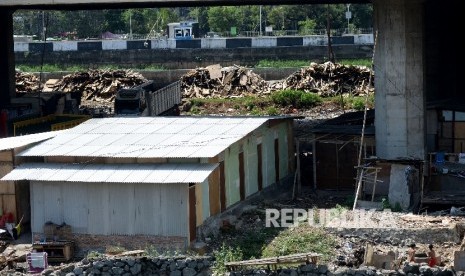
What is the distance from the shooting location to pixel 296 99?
5756 centimetres

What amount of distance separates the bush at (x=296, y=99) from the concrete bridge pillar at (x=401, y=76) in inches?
773

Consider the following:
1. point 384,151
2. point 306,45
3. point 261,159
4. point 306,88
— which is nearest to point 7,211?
point 261,159

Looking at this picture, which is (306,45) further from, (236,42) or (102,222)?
(102,222)

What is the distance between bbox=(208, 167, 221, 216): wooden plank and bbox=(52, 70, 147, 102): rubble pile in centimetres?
3100

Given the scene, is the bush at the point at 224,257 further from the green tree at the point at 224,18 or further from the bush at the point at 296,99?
the green tree at the point at 224,18

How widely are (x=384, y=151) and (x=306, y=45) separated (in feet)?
166

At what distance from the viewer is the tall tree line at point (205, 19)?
9731 cm

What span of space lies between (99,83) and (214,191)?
3368cm

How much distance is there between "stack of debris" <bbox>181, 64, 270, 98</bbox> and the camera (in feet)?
203

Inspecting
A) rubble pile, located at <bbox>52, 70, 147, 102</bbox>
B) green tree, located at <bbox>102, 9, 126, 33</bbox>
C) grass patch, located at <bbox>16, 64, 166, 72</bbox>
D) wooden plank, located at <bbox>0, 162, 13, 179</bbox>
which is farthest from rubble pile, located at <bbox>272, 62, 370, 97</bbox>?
green tree, located at <bbox>102, 9, 126, 33</bbox>

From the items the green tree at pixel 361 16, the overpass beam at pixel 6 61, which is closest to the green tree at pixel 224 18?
the green tree at pixel 361 16

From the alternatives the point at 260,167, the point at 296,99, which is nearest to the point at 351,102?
the point at 296,99

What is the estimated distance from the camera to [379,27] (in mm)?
37656

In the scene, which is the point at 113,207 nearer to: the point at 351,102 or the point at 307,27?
the point at 351,102
